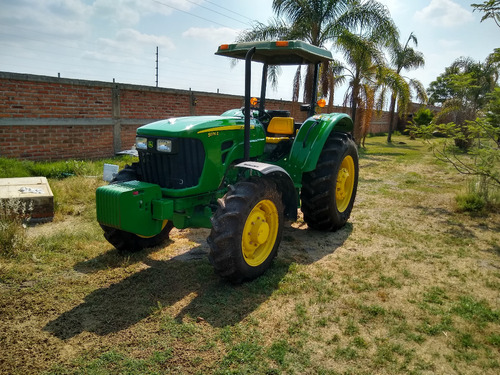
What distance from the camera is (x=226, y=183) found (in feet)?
14.3

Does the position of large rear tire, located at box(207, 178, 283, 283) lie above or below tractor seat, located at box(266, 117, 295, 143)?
below

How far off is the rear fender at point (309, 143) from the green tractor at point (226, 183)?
1 centimetres

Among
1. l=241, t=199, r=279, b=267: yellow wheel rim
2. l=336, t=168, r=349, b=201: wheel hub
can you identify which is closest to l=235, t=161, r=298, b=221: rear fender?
l=241, t=199, r=279, b=267: yellow wheel rim

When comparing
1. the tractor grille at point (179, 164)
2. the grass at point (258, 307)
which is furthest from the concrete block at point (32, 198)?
the tractor grille at point (179, 164)

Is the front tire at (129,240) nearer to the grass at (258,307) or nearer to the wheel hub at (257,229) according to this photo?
the grass at (258,307)

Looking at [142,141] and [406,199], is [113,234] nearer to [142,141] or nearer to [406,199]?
[142,141]

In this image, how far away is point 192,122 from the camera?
13.0 feet

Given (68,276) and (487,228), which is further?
(487,228)

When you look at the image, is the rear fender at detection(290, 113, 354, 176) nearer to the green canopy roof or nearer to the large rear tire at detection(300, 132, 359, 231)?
the large rear tire at detection(300, 132, 359, 231)

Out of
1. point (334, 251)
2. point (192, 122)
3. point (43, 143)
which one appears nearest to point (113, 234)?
point (192, 122)

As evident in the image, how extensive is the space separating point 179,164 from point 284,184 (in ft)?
3.75

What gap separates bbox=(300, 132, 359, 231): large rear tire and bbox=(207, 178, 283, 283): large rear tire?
1.10 metres

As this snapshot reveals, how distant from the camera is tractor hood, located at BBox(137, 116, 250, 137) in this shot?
380 cm

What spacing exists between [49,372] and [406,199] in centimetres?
683
